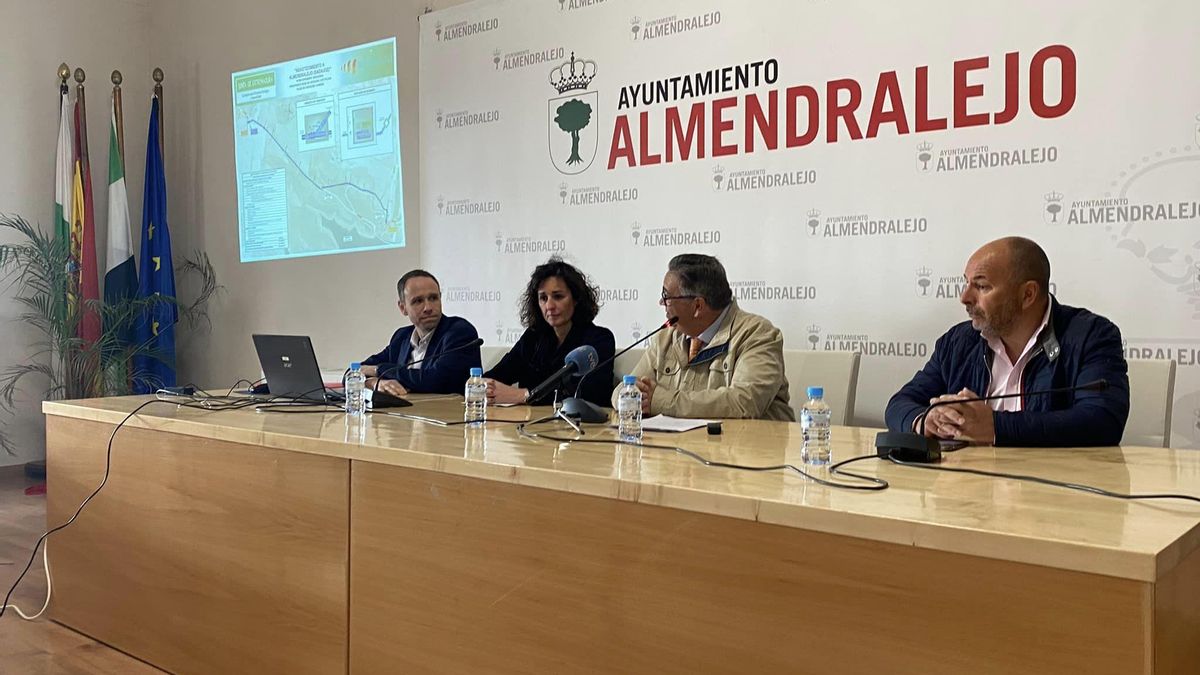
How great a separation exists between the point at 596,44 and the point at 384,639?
2846mm

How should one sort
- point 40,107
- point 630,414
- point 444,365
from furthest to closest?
point 40,107 < point 444,365 < point 630,414

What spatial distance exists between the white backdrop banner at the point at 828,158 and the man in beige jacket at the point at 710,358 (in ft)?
2.46

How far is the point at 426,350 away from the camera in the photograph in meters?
3.57

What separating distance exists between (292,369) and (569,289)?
914mm

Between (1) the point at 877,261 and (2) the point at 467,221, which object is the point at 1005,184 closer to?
(1) the point at 877,261

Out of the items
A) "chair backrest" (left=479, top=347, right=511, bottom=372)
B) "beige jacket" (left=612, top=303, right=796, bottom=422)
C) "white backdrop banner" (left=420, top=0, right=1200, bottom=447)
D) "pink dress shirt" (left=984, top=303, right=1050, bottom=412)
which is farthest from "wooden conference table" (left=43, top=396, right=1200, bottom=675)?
"white backdrop banner" (left=420, top=0, right=1200, bottom=447)

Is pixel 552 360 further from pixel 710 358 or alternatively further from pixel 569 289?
pixel 710 358

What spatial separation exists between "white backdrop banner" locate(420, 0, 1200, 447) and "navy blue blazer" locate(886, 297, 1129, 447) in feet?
2.64

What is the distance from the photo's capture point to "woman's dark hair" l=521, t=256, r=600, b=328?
10.7 ft

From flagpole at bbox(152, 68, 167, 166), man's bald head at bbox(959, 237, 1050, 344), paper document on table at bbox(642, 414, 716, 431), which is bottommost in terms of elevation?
paper document on table at bbox(642, 414, 716, 431)

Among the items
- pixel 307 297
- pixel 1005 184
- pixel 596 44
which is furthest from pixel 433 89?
pixel 1005 184

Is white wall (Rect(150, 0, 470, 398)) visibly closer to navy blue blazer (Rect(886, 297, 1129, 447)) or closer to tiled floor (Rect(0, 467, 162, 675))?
tiled floor (Rect(0, 467, 162, 675))

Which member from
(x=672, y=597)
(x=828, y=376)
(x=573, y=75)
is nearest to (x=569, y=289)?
(x=828, y=376)

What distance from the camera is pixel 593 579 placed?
60.9 inches
